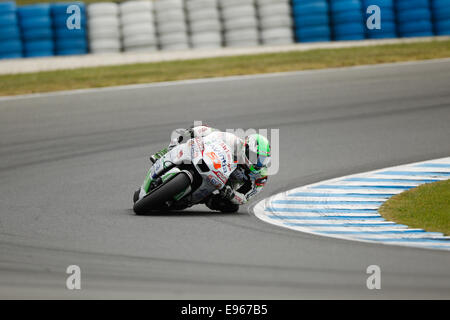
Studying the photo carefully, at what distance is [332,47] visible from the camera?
20.1 m

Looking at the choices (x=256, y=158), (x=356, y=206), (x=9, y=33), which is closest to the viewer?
(x=256, y=158)

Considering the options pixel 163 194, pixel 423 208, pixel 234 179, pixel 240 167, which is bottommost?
pixel 423 208

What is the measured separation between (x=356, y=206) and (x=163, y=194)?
2.26 metres

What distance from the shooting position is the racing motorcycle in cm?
822

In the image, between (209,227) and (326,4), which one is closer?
(209,227)

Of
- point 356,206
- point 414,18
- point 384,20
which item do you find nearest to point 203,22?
point 384,20

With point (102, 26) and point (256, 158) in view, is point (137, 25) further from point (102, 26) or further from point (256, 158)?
point (256, 158)

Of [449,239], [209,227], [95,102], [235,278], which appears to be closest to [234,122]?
[95,102]

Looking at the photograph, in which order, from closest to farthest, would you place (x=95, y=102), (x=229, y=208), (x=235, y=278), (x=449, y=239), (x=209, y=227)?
(x=235, y=278) → (x=449, y=239) → (x=209, y=227) → (x=229, y=208) → (x=95, y=102)

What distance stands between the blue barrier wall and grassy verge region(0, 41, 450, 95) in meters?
0.74

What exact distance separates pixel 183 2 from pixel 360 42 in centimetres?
478

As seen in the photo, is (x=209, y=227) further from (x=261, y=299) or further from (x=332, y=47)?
(x=332, y=47)

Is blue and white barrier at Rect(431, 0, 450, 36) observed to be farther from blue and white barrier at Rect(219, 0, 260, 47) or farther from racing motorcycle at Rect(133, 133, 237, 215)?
racing motorcycle at Rect(133, 133, 237, 215)

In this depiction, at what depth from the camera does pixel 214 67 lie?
59.7ft
